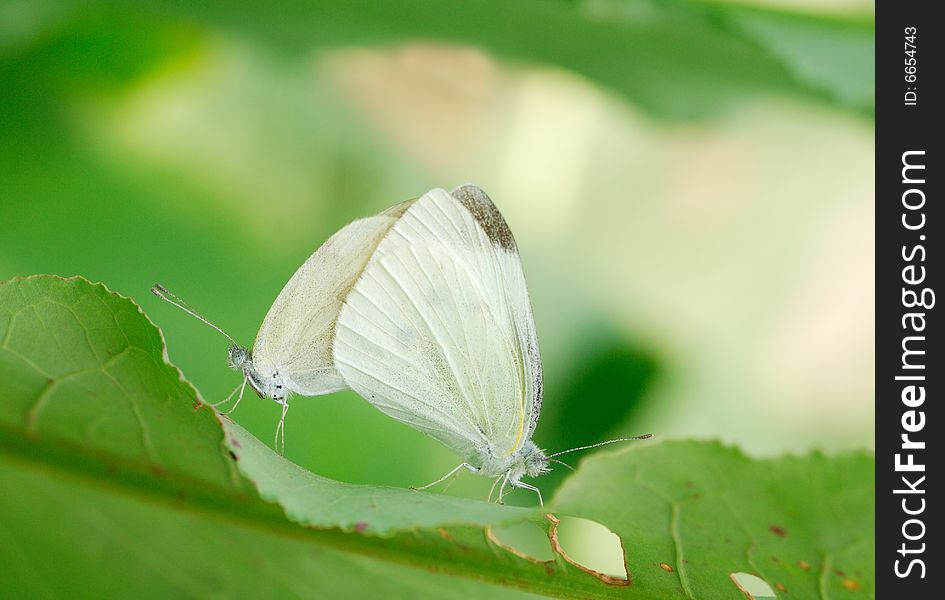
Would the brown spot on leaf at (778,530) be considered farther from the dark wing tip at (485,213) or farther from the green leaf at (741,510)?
the dark wing tip at (485,213)

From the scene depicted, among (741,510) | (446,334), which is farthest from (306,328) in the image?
(741,510)

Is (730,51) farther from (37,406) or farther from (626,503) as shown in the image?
(37,406)

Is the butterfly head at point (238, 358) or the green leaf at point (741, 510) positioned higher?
the butterfly head at point (238, 358)

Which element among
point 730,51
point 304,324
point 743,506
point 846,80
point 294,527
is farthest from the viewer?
point 730,51

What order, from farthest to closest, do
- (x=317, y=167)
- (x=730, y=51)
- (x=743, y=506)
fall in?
(x=730, y=51) < (x=317, y=167) < (x=743, y=506)

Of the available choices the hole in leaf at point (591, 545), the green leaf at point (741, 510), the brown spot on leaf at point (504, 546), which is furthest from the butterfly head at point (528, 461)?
the green leaf at point (741, 510)

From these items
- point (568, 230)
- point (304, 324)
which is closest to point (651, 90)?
point (568, 230)

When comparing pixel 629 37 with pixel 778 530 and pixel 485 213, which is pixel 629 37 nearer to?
pixel 485 213
